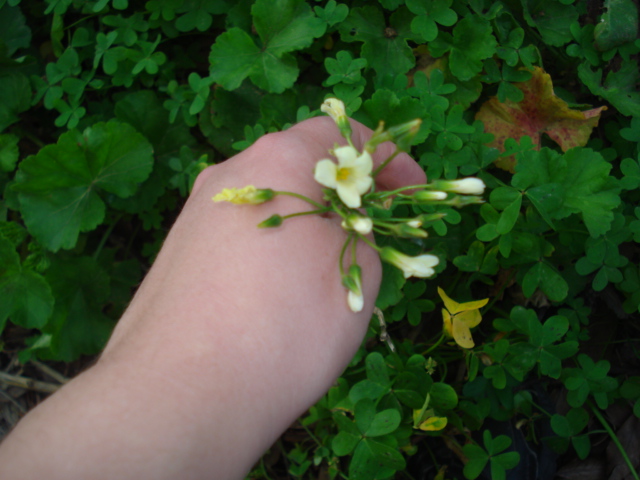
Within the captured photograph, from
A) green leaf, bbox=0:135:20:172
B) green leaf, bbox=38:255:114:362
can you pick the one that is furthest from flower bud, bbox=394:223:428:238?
green leaf, bbox=0:135:20:172

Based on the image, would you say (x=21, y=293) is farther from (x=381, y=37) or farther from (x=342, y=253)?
(x=381, y=37)

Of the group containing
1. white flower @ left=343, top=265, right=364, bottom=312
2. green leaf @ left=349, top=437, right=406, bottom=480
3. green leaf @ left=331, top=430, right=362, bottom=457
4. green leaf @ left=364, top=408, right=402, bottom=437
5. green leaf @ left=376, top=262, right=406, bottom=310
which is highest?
white flower @ left=343, top=265, right=364, bottom=312

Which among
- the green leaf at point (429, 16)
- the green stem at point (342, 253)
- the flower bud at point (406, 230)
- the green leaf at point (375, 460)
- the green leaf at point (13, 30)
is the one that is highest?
the green leaf at point (13, 30)

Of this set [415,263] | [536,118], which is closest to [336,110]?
[415,263]

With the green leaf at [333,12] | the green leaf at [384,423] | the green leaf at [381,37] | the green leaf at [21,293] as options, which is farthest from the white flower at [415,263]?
the green leaf at [21,293]

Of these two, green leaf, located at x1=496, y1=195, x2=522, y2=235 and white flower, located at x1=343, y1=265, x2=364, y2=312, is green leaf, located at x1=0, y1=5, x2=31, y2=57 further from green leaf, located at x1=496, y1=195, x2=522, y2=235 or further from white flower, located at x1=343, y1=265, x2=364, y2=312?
green leaf, located at x1=496, y1=195, x2=522, y2=235

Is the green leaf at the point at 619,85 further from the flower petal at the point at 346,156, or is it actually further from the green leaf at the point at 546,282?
the flower petal at the point at 346,156

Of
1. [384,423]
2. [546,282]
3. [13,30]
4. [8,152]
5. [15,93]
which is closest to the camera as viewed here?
[384,423]
